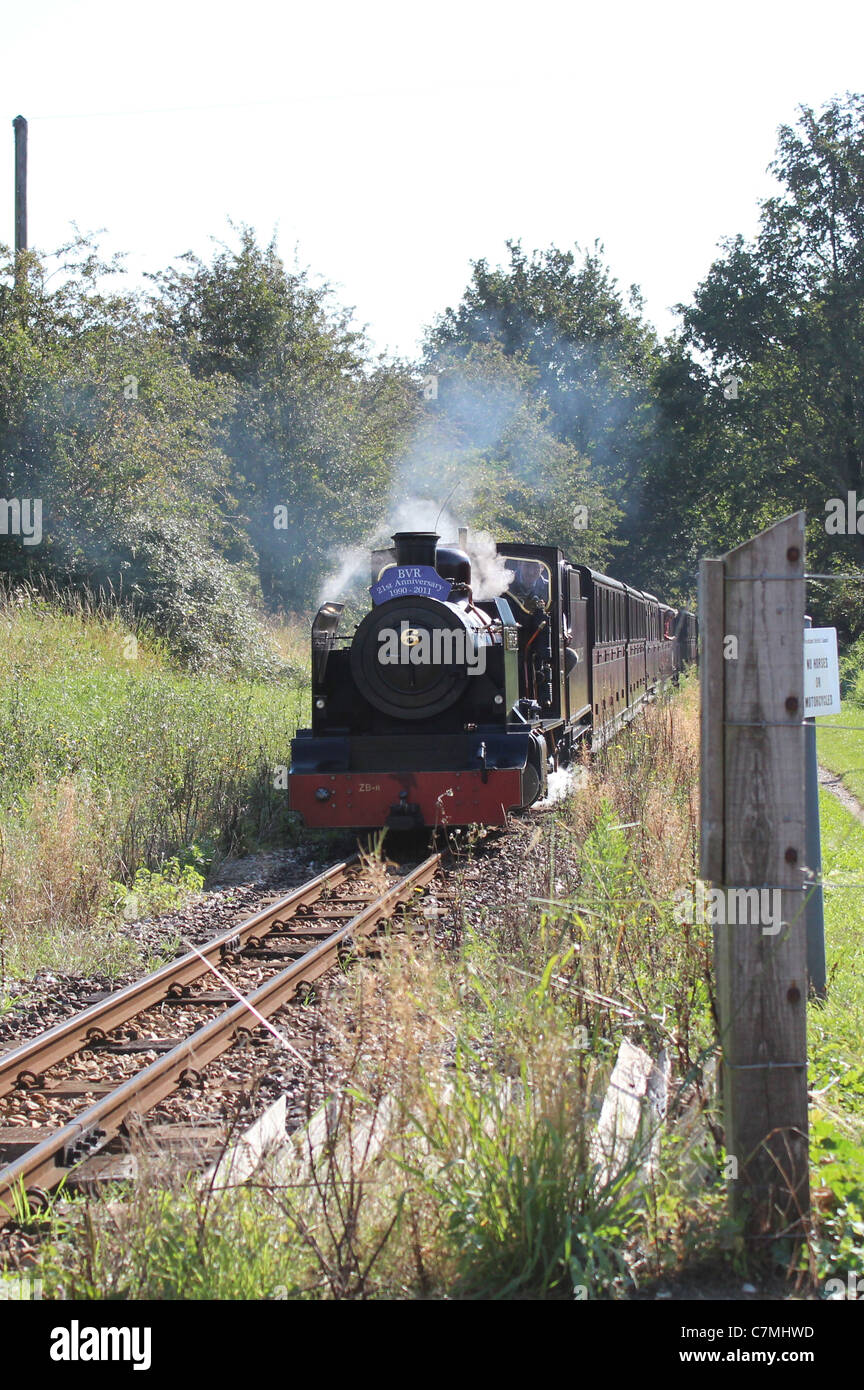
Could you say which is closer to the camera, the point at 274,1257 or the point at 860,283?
the point at 274,1257

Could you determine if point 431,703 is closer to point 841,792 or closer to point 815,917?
point 815,917

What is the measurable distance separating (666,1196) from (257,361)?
2829 cm

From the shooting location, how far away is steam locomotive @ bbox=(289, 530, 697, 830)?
9633 mm

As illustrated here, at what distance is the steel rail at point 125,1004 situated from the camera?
16.2ft

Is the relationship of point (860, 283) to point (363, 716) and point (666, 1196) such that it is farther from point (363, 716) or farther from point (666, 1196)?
point (666, 1196)

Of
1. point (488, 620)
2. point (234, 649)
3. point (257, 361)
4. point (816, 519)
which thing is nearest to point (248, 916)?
point (488, 620)

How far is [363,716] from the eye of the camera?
1060cm

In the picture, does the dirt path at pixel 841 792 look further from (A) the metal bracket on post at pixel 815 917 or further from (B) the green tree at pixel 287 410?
(B) the green tree at pixel 287 410

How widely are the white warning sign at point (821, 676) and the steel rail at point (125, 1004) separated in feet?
8.54

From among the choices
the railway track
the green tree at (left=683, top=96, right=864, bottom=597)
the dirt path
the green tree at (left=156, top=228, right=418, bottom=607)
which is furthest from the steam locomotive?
the green tree at (left=683, top=96, right=864, bottom=597)

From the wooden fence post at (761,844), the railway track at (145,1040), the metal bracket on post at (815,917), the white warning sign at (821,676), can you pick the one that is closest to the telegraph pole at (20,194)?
the railway track at (145,1040)

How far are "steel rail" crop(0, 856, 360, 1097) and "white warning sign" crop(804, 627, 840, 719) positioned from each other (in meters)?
2.60

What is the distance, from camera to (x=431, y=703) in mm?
10109

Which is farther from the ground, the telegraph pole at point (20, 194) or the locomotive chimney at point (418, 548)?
the telegraph pole at point (20, 194)
